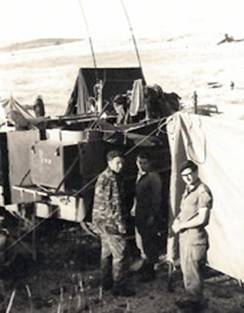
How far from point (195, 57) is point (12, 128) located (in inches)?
1028

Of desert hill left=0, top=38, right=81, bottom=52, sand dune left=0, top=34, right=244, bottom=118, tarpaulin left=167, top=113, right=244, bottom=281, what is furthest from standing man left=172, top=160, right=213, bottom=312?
desert hill left=0, top=38, right=81, bottom=52

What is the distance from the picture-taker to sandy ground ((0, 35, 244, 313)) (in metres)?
8.41

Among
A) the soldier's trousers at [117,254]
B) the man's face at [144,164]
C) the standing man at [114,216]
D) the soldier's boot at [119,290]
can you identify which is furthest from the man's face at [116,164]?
the soldier's boot at [119,290]

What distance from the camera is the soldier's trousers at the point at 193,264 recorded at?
786 cm

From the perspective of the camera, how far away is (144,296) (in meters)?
8.52

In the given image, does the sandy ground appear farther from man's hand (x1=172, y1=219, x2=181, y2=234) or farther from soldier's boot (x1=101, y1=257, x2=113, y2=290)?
man's hand (x1=172, y1=219, x2=181, y2=234)

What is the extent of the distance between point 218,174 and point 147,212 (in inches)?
36.4

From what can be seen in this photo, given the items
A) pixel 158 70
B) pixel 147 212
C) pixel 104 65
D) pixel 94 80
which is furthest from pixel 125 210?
pixel 104 65

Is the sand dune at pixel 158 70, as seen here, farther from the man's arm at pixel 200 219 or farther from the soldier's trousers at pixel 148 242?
the man's arm at pixel 200 219

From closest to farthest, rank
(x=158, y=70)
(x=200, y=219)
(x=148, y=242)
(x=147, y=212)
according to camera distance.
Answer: (x=200, y=219) < (x=147, y=212) < (x=148, y=242) < (x=158, y=70)

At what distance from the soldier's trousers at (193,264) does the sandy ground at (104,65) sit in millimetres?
299

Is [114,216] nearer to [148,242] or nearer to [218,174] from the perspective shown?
[148,242]

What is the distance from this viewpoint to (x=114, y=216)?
829cm

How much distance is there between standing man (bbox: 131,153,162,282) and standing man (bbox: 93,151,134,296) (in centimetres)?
34
